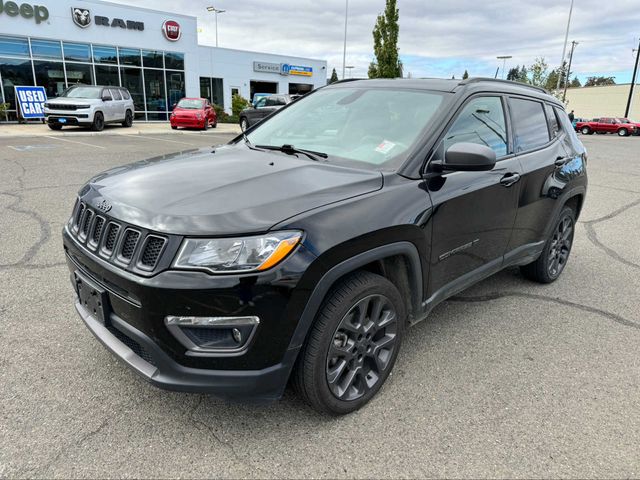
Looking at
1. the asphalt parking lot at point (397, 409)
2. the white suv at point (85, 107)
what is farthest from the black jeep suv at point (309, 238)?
the white suv at point (85, 107)

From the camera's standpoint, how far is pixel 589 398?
9.02 feet

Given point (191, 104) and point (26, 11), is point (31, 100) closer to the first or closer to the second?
point (26, 11)

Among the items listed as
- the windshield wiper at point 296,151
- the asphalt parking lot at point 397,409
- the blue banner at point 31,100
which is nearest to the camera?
the asphalt parking lot at point 397,409

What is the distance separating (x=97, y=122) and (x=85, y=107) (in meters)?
0.85

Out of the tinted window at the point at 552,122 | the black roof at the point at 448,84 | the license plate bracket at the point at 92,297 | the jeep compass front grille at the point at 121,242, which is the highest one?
the black roof at the point at 448,84

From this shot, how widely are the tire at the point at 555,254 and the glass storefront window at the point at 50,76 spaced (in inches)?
974

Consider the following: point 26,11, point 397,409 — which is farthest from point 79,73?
point 397,409

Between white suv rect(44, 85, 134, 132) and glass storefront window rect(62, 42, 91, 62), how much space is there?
5.53 meters

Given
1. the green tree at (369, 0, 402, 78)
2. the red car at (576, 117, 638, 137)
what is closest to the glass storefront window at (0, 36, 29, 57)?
the green tree at (369, 0, 402, 78)

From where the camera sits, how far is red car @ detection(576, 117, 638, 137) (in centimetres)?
3975

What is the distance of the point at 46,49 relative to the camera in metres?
22.9

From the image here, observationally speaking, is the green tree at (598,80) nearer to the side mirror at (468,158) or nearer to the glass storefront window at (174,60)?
the glass storefront window at (174,60)

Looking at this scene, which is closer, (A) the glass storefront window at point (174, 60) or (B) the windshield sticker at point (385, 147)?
(B) the windshield sticker at point (385, 147)

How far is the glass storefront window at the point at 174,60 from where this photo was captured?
2773 cm
